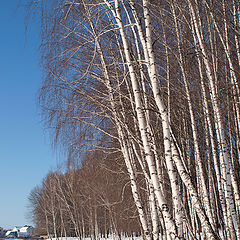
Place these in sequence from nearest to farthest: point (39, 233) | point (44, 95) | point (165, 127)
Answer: point (165, 127)
point (44, 95)
point (39, 233)

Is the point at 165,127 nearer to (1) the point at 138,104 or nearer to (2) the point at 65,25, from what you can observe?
(1) the point at 138,104

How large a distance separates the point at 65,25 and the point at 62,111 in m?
2.38

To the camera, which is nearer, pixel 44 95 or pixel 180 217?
pixel 180 217

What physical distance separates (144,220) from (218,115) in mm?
3073

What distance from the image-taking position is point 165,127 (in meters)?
5.21

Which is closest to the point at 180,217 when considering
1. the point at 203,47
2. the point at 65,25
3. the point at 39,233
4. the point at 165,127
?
the point at 165,127

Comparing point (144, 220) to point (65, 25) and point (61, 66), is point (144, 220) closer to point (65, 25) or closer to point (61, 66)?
point (61, 66)

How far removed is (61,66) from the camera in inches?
276

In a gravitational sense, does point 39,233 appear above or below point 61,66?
below

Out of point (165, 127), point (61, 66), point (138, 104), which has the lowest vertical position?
point (165, 127)

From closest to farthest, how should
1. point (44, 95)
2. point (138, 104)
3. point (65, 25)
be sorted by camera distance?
point (138, 104) → point (65, 25) → point (44, 95)

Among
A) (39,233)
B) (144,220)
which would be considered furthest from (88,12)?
(39,233)

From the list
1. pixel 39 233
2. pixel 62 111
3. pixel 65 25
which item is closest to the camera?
pixel 65 25

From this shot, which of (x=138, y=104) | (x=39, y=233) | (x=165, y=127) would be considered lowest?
(x=39, y=233)
